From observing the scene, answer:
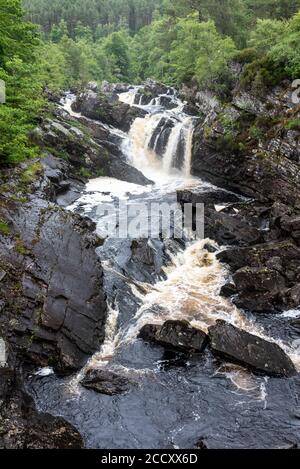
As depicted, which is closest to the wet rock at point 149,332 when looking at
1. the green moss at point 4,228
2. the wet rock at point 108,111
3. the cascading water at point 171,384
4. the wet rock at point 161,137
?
the cascading water at point 171,384

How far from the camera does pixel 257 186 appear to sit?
26828mm

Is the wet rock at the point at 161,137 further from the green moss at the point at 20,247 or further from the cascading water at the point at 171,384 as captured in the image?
the green moss at the point at 20,247

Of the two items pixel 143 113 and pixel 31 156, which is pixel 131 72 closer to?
pixel 143 113

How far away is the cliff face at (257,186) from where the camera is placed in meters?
17.6

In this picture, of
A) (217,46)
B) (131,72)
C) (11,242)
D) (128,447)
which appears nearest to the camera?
(128,447)

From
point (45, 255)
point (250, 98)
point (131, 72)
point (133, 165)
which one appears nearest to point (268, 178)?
point (250, 98)

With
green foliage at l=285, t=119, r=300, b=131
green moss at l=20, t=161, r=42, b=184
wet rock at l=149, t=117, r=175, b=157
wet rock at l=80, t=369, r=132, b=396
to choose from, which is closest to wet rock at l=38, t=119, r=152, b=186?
wet rock at l=149, t=117, r=175, b=157

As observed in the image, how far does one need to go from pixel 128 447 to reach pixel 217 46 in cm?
3256

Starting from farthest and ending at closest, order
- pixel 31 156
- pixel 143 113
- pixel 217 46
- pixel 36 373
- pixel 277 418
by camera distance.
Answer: pixel 143 113 < pixel 217 46 < pixel 31 156 < pixel 36 373 < pixel 277 418

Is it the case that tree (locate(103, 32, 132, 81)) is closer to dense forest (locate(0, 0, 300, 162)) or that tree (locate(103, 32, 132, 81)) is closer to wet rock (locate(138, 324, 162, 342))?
dense forest (locate(0, 0, 300, 162))

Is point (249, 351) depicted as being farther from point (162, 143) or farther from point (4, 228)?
point (162, 143)

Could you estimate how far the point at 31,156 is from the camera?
24.6m

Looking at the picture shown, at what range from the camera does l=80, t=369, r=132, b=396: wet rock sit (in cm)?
1292

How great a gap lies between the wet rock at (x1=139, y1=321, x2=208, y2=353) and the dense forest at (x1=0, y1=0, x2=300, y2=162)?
37.2 feet
